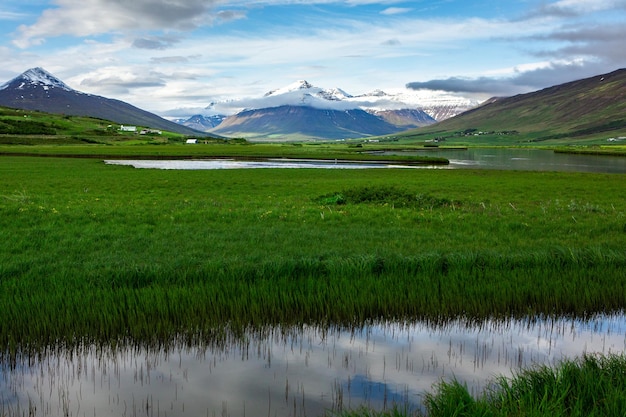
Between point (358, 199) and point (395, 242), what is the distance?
13.0 m

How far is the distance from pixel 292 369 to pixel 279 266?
5591 millimetres

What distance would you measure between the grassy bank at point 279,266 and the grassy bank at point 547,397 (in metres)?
4.10

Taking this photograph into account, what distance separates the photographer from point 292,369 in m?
8.95

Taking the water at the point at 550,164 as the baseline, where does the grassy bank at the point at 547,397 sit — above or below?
below

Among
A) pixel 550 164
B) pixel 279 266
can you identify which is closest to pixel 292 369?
pixel 279 266

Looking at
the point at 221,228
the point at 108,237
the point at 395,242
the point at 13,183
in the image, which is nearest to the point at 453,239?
the point at 395,242

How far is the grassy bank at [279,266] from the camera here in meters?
11.1

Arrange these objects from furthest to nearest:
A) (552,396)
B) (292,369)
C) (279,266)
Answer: (279,266) → (292,369) → (552,396)

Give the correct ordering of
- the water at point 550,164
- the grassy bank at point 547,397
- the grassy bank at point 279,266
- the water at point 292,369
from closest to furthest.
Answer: the grassy bank at point 547,397
the water at point 292,369
the grassy bank at point 279,266
the water at point 550,164

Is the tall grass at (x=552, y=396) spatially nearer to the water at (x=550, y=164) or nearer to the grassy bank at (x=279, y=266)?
the grassy bank at (x=279, y=266)

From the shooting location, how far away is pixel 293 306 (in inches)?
466

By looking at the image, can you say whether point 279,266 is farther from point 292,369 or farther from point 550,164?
point 550,164

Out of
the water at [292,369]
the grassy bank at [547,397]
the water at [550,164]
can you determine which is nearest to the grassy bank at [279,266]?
the water at [292,369]

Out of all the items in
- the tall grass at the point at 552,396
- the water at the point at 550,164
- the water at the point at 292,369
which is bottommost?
the water at the point at 292,369
